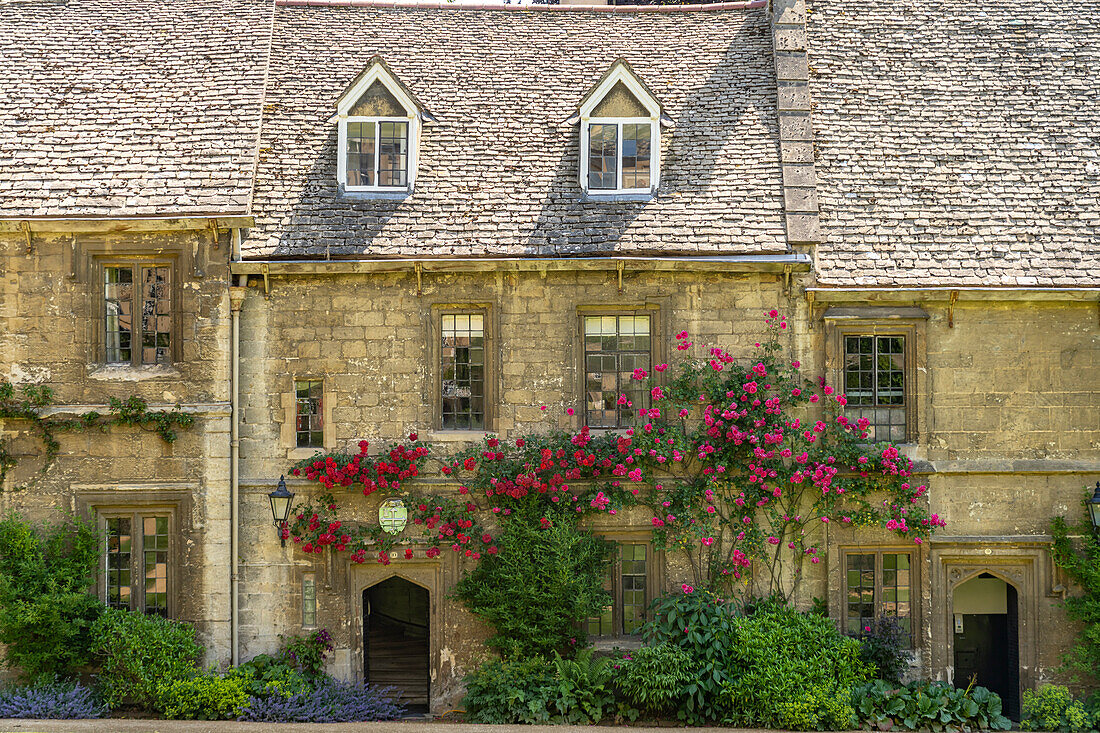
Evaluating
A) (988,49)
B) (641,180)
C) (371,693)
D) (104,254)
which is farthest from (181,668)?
(988,49)

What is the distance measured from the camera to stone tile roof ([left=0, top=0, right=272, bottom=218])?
1247 cm

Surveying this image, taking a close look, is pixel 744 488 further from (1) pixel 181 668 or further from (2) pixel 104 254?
(2) pixel 104 254

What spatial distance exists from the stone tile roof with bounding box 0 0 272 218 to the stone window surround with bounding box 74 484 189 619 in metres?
3.69

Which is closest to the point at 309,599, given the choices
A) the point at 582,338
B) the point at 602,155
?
the point at 582,338

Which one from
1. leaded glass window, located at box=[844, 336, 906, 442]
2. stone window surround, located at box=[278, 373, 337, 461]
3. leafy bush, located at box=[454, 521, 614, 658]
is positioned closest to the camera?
leafy bush, located at box=[454, 521, 614, 658]

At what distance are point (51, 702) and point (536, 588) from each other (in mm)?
6137

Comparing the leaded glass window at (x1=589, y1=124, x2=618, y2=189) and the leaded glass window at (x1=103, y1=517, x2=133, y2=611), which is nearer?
the leaded glass window at (x1=103, y1=517, x2=133, y2=611)

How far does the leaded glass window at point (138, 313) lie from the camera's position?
12742 mm

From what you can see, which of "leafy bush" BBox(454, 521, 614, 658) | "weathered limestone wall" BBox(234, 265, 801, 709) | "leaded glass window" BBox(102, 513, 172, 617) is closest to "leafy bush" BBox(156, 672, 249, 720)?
"leaded glass window" BBox(102, 513, 172, 617)

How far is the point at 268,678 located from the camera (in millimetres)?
11930

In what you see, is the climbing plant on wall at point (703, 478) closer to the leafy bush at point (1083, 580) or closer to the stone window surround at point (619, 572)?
the stone window surround at point (619, 572)

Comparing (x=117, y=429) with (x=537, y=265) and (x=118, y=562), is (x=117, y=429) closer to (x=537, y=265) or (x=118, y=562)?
(x=118, y=562)

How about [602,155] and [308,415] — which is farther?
[602,155]

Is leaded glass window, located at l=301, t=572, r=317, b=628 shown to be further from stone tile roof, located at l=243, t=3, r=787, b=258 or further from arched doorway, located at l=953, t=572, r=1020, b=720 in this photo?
arched doorway, located at l=953, t=572, r=1020, b=720
